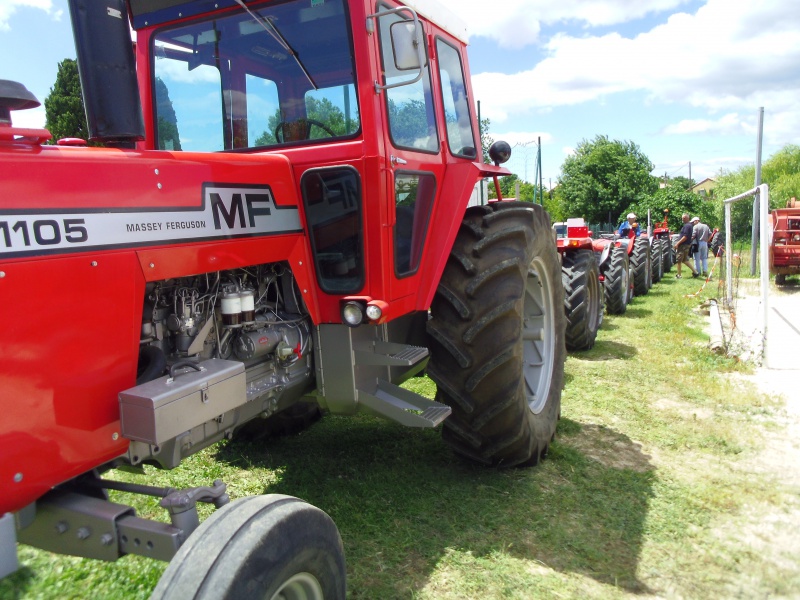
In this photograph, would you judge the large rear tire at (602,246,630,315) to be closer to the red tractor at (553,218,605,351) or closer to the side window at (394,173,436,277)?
the red tractor at (553,218,605,351)

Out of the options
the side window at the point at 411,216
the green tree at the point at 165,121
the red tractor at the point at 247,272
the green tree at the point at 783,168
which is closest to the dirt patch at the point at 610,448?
the red tractor at the point at 247,272

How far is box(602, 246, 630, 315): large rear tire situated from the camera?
9.12m

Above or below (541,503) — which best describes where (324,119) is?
above

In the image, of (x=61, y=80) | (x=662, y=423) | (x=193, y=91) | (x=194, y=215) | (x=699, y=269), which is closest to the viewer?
(x=194, y=215)

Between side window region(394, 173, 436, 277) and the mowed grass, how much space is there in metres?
1.24

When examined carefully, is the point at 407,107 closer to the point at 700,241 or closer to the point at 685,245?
→ the point at 700,241

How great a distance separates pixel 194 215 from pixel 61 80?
19.6 m

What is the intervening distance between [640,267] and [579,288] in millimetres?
5261

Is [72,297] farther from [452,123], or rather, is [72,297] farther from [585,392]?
[585,392]

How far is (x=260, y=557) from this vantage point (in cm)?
179

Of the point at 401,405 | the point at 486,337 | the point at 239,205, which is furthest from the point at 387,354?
the point at 239,205

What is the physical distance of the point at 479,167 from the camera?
3.63 meters

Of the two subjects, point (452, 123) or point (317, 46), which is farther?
point (452, 123)

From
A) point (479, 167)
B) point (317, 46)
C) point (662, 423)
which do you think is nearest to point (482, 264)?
point (479, 167)
